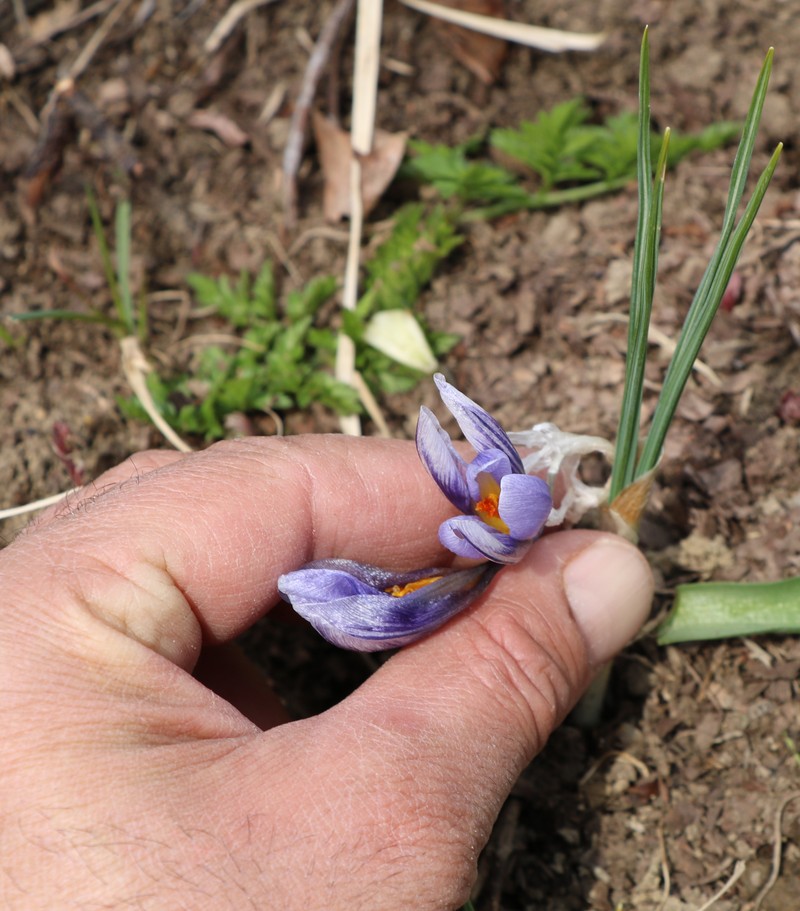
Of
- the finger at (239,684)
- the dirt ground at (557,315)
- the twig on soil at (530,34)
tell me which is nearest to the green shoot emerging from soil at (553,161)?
the dirt ground at (557,315)

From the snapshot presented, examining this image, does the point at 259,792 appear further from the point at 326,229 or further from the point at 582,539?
the point at 326,229

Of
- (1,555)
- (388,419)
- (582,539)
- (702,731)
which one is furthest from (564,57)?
(1,555)

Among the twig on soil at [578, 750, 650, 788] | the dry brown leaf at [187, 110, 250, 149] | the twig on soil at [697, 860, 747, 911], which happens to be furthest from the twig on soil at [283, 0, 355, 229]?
the twig on soil at [697, 860, 747, 911]

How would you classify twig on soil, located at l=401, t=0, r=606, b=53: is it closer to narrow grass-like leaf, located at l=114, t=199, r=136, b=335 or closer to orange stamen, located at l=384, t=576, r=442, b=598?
narrow grass-like leaf, located at l=114, t=199, r=136, b=335

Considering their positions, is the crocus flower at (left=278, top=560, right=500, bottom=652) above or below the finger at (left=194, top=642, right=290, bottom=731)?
above

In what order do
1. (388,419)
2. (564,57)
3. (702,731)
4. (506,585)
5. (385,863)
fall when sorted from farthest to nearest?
(564,57), (388,419), (702,731), (506,585), (385,863)

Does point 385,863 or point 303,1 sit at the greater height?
point 303,1

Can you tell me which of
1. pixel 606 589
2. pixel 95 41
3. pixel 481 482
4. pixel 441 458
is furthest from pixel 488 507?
pixel 95 41
